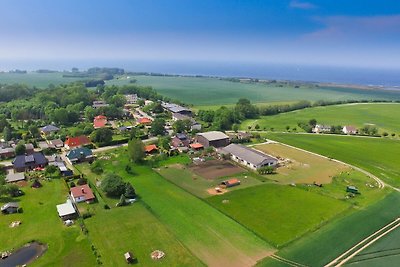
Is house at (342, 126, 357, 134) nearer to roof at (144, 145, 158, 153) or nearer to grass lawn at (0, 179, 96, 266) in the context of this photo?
roof at (144, 145, 158, 153)

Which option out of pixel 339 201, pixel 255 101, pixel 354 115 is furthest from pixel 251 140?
pixel 255 101

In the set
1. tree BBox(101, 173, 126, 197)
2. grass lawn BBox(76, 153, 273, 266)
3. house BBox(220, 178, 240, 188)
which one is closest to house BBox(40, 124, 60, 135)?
grass lawn BBox(76, 153, 273, 266)

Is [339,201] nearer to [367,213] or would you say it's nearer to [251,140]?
[367,213]

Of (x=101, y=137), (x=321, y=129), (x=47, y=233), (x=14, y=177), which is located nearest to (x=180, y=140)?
(x=101, y=137)

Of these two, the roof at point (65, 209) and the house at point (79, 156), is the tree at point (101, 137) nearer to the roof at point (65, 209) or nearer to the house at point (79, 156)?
the house at point (79, 156)

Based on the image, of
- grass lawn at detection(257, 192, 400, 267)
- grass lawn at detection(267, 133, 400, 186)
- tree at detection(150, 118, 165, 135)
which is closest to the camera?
grass lawn at detection(257, 192, 400, 267)

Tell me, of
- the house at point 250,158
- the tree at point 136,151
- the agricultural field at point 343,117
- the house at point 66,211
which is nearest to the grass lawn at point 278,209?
the house at point 250,158
